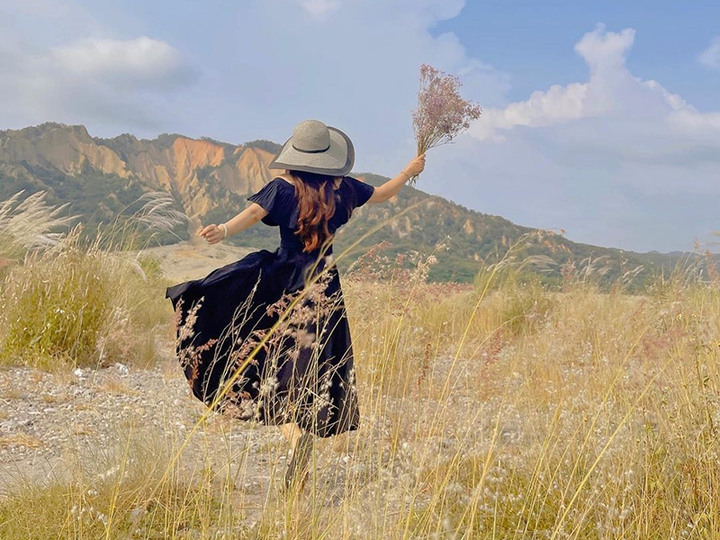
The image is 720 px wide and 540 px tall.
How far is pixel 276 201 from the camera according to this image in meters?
3.62

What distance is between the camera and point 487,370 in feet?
10.5

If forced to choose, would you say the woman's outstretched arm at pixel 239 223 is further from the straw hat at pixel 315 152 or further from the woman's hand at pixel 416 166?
the woman's hand at pixel 416 166

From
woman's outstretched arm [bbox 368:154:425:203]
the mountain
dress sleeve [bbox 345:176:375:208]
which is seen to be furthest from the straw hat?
the mountain

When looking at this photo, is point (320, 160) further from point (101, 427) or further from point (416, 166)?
point (101, 427)

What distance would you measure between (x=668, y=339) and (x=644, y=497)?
652 millimetres

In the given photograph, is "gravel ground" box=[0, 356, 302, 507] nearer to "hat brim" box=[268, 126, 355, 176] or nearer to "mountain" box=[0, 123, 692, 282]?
"hat brim" box=[268, 126, 355, 176]

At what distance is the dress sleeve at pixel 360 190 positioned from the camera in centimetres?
388

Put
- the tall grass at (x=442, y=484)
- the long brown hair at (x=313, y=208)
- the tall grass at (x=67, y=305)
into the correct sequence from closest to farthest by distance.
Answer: the tall grass at (x=442, y=484) → the long brown hair at (x=313, y=208) → the tall grass at (x=67, y=305)

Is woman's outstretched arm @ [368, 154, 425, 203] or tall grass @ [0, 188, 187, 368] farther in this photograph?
tall grass @ [0, 188, 187, 368]

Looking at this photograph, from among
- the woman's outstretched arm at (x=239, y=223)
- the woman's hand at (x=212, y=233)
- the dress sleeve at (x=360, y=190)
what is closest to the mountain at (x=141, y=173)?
the dress sleeve at (x=360, y=190)

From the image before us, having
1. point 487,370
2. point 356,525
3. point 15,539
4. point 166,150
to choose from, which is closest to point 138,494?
point 15,539

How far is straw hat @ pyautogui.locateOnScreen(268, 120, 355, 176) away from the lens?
3678 mm

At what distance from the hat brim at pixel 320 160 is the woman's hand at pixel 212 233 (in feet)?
1.46

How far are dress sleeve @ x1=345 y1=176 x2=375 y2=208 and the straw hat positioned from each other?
11cm
